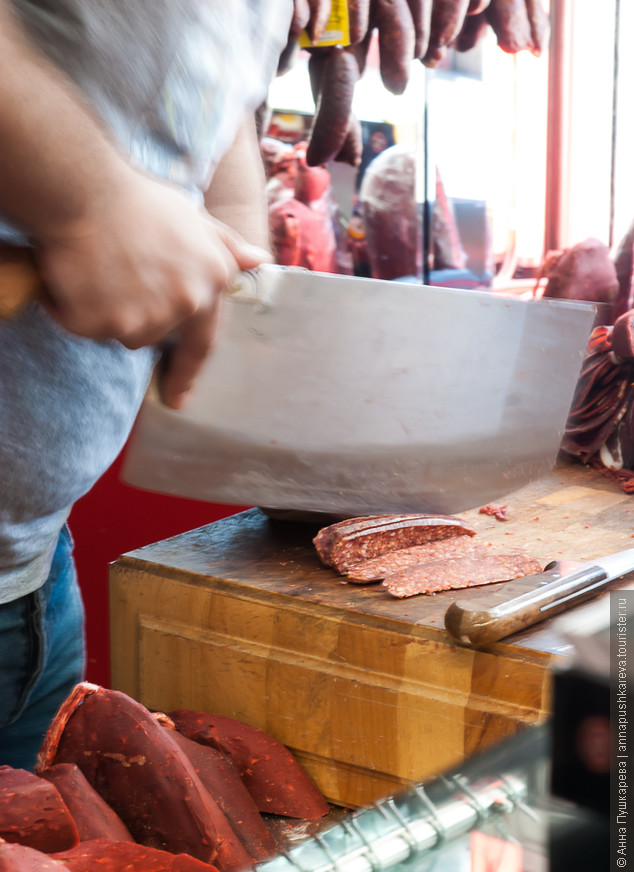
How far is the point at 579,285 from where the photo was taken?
2477 mm

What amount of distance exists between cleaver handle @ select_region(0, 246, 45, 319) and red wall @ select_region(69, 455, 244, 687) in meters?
1.74

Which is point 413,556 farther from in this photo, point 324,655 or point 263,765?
point 263,765

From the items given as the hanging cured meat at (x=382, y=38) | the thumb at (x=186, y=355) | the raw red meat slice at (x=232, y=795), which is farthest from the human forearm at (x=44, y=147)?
the hanging cured meat at (x=382, y=38)

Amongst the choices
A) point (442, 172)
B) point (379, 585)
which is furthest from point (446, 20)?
point (379, 585)

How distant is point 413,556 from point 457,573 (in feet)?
0.29

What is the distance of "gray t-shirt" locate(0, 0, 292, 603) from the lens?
612 mm

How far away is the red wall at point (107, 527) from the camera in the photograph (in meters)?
2.28

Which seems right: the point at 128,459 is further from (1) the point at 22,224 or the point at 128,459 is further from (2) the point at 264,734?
(1) the point at 22,224

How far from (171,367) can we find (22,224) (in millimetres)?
187

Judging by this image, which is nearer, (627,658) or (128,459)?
(627,658)

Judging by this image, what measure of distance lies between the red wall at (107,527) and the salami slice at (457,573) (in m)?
1.09

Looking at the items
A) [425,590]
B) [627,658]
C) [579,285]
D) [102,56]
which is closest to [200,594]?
[425,590]

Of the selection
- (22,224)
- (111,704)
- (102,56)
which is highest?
(102,56)

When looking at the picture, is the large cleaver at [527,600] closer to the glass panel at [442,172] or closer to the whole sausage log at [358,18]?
the whole sausage log at [358,18]
